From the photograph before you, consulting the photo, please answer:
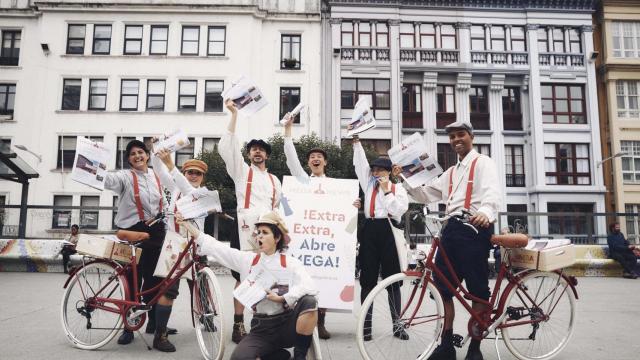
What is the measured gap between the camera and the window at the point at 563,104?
26.6 metres

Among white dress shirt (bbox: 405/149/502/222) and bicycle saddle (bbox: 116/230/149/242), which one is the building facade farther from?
bicycle saddle (bbox: 116/230/149/242)

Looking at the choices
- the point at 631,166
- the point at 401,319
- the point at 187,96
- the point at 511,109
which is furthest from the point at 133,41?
the point at 631,166

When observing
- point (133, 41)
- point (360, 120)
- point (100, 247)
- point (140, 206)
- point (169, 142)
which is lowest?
point (100, 247)

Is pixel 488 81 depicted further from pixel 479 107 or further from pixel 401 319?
pixel 401 319

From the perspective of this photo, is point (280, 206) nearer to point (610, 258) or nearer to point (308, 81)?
point (610, 258)

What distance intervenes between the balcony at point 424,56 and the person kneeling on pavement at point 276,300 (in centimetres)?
2440

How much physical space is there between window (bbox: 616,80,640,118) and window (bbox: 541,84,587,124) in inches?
98.0

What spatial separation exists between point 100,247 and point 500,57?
27051 mm

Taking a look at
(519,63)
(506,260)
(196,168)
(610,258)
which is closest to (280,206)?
(196,168)

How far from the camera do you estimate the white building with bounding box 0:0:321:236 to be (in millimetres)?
25531

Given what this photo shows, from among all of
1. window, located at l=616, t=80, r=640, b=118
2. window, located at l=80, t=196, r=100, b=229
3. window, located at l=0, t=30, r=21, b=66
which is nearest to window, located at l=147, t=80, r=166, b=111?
window, located at l=0, t=30, r=21, b=66

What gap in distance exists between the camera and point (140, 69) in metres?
26.0

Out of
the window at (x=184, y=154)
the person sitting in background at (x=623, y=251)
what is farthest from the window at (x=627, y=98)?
the window at (x=184, y=154)

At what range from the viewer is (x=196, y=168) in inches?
193
